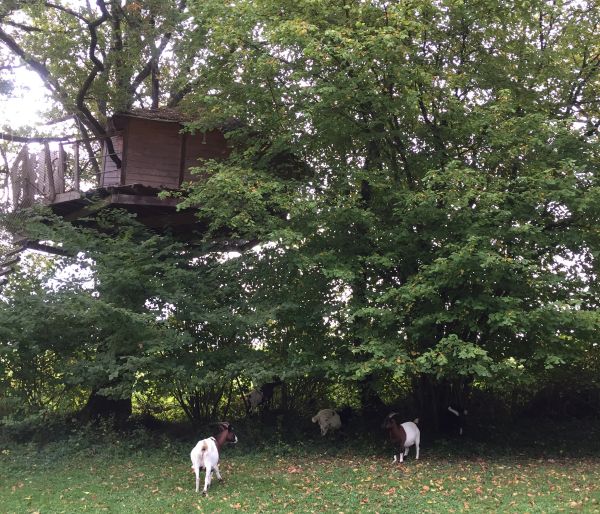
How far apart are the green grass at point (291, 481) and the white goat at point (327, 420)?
2.81 feet

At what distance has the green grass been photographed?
8.97 meters

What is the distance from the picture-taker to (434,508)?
8672 mm

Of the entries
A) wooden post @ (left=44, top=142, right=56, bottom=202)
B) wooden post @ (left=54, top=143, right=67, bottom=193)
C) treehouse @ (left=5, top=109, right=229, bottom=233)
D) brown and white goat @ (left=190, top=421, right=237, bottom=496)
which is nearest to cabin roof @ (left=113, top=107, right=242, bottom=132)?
treehouse @ (left=5, top=109, right=229, bottom=233)

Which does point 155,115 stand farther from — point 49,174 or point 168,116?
point 49,174

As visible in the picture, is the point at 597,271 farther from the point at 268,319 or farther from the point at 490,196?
the point at 268,319

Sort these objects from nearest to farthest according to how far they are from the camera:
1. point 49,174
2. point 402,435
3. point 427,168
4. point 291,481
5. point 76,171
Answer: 1. point 291,481
2. point 402,435
3. point 427,168
4. point 76,171
5. point 49,174

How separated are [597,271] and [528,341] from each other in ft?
6.94

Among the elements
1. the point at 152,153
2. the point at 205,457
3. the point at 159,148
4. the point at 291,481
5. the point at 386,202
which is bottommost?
the point at 291,481

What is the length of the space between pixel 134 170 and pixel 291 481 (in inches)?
347

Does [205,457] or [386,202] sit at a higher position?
[386,202]

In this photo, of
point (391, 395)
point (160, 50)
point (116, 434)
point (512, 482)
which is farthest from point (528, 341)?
point (160, 50)

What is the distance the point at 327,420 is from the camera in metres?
14.6

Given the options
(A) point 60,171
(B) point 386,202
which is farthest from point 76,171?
(B) point 386,202

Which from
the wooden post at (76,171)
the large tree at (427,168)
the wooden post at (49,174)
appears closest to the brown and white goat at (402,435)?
the large tree at (427,168)
